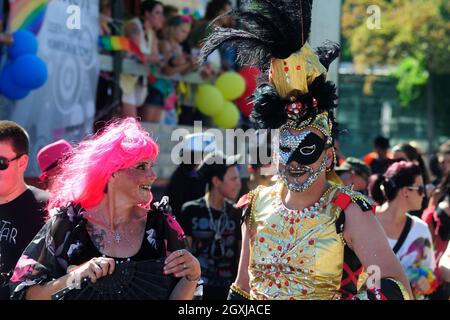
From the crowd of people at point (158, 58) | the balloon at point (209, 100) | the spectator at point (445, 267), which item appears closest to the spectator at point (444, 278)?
the spectator at point (445, 267)

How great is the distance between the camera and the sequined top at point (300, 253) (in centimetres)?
404

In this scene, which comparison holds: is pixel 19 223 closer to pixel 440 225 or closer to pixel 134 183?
pixel 134 183

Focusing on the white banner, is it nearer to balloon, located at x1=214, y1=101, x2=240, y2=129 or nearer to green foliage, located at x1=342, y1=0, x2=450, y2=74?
balloon, located at x1=214, y1=101, x2=240, y2=129

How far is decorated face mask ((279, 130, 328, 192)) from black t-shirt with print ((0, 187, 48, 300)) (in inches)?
53.4

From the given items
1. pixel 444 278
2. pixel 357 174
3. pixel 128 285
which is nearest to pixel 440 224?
pixel 357 174

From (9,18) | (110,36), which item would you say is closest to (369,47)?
(110,36)

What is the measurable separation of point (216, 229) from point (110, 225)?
2495 mm

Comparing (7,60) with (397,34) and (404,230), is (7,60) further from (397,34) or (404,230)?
(397,34)

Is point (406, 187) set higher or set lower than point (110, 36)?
lower

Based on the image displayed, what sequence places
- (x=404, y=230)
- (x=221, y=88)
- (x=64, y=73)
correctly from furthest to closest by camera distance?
(x=221, y=88) < (x=64, y=73) < (x=404, y=230)

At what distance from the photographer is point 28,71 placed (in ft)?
22.0
